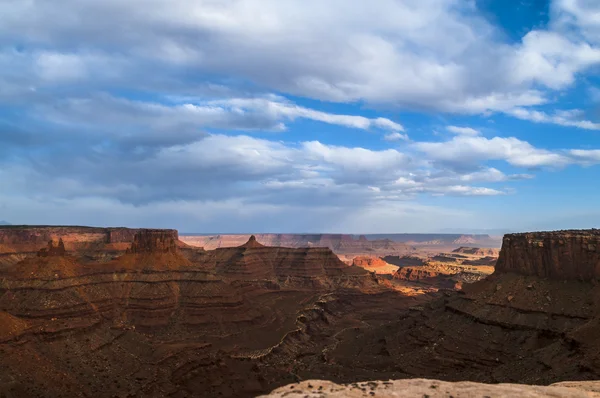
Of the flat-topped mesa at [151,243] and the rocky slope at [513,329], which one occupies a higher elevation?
the flat-topped mesa at [151,243]

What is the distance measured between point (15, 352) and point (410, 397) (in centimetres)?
5478

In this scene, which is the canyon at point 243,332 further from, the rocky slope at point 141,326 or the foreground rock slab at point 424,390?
the foreground rock slab at point 424,390

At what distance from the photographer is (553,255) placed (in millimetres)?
82812

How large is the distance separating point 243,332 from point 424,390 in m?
73.9

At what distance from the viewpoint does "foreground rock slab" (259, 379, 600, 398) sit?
29.8m

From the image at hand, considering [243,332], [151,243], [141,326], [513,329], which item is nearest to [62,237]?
[151,243]

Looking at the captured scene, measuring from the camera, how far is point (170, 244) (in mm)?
119625

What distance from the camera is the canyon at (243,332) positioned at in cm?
6312

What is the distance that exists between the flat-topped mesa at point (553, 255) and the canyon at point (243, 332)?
0.20 meters

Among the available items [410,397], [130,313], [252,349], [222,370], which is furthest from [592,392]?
[130,313]

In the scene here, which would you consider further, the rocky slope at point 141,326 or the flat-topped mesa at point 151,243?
the flat-topped mesa at point 151,243

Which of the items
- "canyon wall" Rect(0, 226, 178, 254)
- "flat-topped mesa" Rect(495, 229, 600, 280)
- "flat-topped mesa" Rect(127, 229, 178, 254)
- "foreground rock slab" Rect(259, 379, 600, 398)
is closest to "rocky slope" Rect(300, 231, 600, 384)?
"flat-topped mesa" Rect(495, 229, 600, 280)

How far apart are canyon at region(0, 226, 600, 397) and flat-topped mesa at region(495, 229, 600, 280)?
20 cm

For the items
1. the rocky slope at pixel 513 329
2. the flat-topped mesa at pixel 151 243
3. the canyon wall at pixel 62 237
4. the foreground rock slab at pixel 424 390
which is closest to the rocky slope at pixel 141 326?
the flat-topped mesa at pixel 151 243
